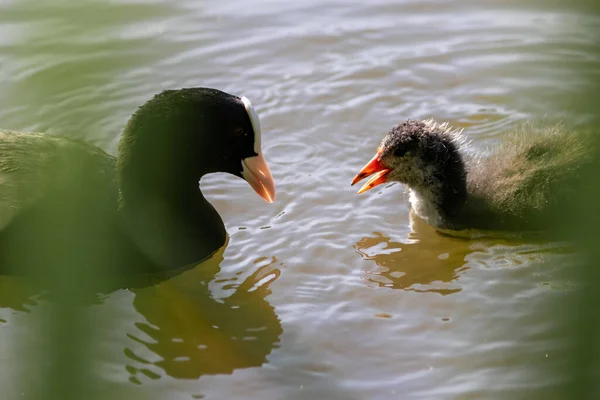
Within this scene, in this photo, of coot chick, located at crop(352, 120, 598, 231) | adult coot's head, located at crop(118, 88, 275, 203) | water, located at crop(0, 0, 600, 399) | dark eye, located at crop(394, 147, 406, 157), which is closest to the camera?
water, located at crop(0, 0, 600, 399)

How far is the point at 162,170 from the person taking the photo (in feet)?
15.5

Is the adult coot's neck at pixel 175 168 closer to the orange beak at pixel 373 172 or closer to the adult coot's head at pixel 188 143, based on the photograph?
the adult coot's head at pixel 188 143

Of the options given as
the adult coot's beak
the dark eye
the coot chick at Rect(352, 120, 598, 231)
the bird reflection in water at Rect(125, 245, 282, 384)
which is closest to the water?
the bird reflection in water at Rect(125, 245, 282, 384)

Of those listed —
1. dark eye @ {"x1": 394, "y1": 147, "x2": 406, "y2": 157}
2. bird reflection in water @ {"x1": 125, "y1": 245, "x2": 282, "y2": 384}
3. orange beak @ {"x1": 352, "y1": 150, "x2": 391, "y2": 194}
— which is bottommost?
bird reflection in water @ {"x1": 125, "y1": 245, "x2": 282, "y2": 384}

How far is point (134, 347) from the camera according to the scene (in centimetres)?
417

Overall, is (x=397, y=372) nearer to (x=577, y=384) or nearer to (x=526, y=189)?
(x=526, y=189)

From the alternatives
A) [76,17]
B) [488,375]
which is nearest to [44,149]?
[488,375]

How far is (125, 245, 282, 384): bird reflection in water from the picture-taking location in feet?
13.3

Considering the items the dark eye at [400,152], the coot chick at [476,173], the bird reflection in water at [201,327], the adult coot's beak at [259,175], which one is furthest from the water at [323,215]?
the dark eye at [400,152]

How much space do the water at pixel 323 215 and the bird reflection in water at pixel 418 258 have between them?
0.04ft

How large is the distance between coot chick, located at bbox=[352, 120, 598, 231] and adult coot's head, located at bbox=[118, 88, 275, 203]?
0.81 m

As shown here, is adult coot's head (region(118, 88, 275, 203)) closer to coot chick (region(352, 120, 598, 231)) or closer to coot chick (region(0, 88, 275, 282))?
coot chick (region(0, 88, 275, 282))

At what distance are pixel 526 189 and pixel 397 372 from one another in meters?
1.54

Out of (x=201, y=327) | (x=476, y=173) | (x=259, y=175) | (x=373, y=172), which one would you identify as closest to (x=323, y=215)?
(x=373, y=172)
